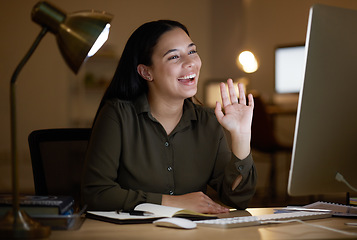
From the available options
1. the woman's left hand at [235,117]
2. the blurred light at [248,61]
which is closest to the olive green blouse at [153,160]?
the woman's left hand at [235,117]

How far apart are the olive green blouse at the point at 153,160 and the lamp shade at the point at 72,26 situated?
24.2 inches

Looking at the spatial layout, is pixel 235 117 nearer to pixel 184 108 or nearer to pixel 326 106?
pixel 184 108

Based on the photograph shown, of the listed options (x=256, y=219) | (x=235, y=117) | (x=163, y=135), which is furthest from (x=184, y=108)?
(x=256, y=219)

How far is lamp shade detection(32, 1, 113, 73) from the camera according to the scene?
108cm

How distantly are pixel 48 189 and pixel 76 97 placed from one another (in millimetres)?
4659

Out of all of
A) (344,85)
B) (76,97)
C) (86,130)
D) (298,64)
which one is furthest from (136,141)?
(76,97)

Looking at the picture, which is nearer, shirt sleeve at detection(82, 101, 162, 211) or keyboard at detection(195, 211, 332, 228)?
keyboard at detection(195, 211, 332, 228)

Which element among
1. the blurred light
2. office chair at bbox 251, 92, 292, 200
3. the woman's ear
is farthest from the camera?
the blurred light

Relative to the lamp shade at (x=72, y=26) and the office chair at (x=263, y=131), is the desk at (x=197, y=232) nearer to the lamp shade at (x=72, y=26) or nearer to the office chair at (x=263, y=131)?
the lamp shade at (x=72, y=26)

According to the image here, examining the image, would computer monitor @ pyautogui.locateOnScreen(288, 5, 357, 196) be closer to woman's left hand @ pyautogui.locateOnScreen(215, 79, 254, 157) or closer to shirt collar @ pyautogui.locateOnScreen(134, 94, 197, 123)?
woman's left hand @ pyautogui.locateOnScreen(215, 79, 254, 157)

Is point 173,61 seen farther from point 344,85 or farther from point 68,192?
point 344,85

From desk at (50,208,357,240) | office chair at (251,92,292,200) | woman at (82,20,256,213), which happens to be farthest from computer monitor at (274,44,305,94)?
desk at (50,208,357,240)

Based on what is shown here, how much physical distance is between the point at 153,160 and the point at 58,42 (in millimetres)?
819

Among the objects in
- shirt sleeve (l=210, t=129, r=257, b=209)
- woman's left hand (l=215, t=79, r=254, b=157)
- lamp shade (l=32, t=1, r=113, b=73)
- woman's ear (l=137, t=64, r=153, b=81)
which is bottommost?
shirt sleeve (l=210, t=129, r=257, b=209)
